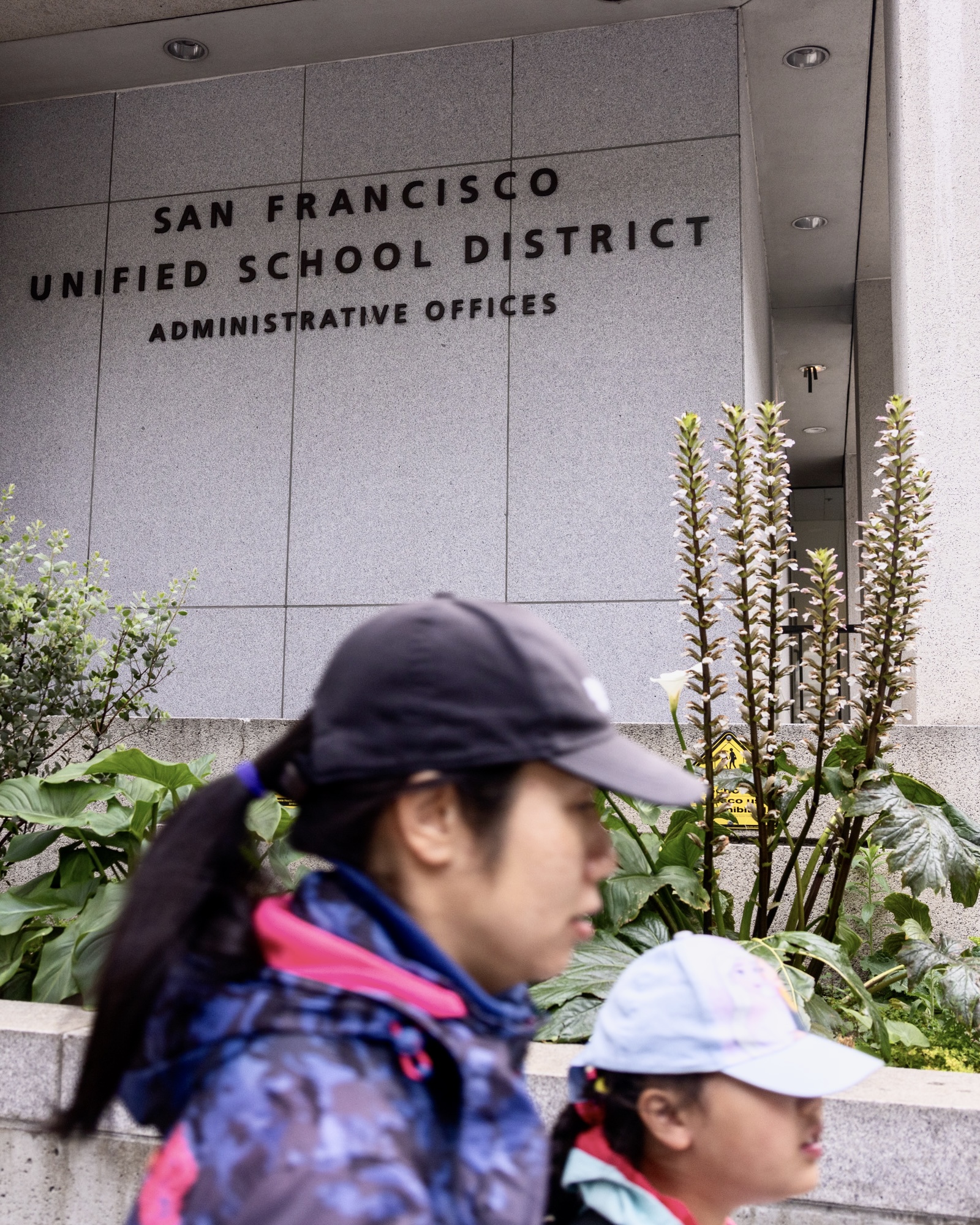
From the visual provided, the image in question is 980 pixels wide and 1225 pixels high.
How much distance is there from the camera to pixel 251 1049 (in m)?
0.88

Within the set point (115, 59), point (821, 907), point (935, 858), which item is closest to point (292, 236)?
point (115, 59)

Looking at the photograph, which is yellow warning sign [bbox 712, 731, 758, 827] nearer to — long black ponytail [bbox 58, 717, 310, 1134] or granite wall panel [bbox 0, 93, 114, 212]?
long black ponytail [bbox 58, 717, 310, 1134]

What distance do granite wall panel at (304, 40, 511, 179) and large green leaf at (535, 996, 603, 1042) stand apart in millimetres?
5824

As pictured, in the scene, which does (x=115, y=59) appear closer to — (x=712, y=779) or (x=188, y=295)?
(x=188, y=295)

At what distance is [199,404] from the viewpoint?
7.90 meters

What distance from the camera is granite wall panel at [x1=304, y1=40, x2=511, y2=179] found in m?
7.70

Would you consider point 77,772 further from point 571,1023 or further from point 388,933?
point 388,933

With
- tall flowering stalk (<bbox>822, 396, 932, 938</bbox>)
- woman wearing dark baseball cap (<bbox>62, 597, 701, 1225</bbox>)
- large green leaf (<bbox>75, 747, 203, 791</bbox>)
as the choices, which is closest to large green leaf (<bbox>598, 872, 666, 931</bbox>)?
tall flowering stalk (<bbox>822, 396, 932, 938</bbox>)

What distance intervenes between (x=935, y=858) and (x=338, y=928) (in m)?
2.76

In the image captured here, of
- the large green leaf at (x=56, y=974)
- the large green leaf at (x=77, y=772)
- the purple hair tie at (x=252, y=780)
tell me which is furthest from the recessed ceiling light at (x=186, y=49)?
the purple hair tie at (x=252, y=780)

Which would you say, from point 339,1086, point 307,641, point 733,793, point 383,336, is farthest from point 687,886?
point 383,336

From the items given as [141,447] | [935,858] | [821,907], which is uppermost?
[141,447]

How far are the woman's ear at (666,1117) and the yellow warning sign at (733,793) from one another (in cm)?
202

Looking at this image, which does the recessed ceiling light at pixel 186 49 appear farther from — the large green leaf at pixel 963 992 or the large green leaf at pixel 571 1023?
the large green leaf at pixel 963 992
